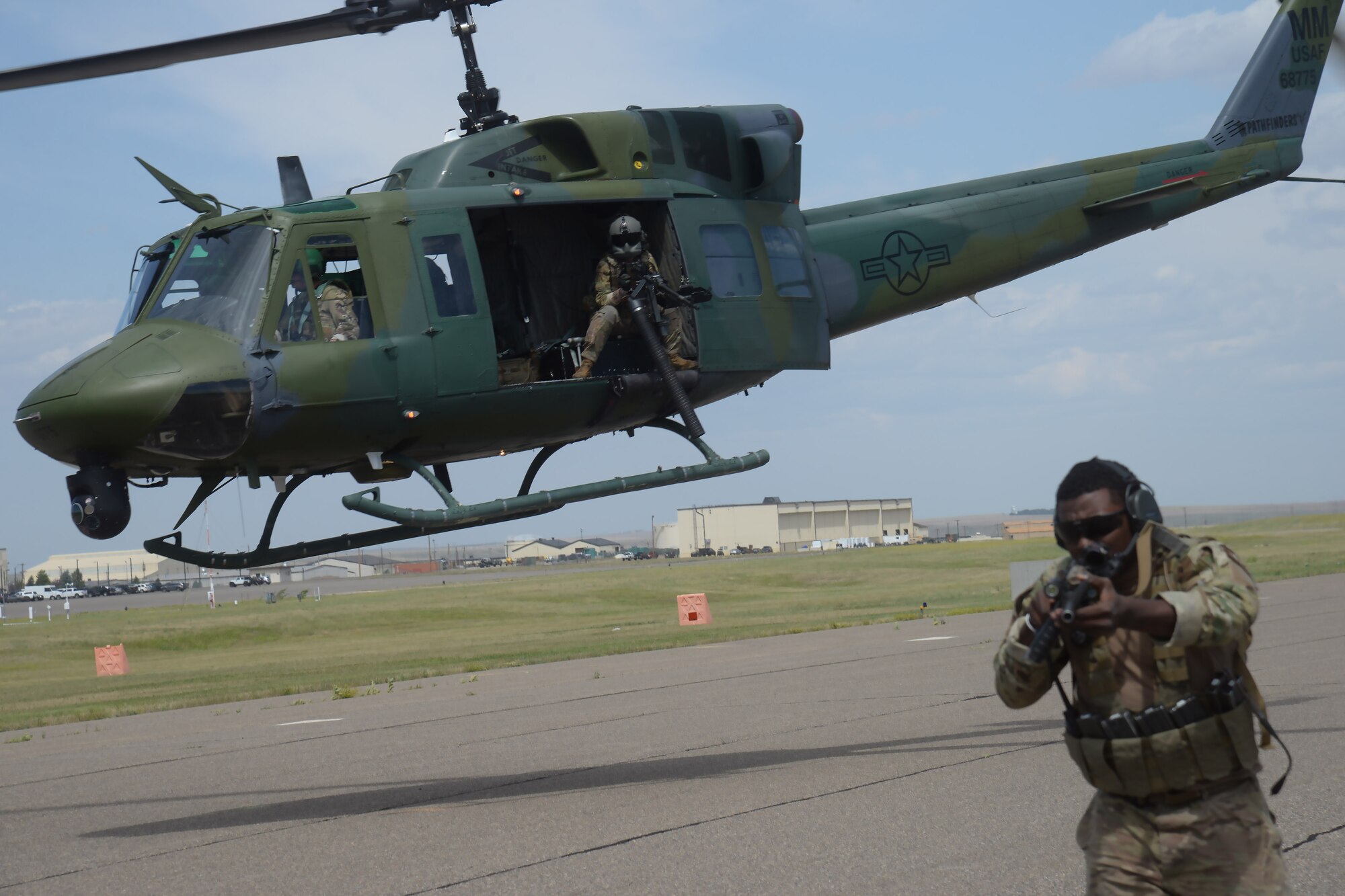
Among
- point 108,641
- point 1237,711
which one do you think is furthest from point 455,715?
point 108,641

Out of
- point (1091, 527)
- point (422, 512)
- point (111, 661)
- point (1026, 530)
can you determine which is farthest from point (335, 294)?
point (1026, 530)

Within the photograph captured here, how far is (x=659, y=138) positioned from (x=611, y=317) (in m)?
1.66

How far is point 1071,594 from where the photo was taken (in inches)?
149

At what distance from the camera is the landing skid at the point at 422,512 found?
8.36m

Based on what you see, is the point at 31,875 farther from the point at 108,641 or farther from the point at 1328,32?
the point at 108,641

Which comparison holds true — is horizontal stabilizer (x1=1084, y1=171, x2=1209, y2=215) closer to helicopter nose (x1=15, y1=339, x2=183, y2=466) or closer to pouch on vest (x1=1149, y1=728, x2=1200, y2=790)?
helicopter nose (x1=15, y1=339, x2=183, y2=466)

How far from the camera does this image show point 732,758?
11.1 m

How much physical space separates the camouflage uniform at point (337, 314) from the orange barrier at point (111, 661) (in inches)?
944

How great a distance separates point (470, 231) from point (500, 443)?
5.03ft

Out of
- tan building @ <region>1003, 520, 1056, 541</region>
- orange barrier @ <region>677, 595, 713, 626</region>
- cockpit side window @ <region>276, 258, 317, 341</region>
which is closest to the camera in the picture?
cockpit side window @ <region>276, 258, 317, 341</region>

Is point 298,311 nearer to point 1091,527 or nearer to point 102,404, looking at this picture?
point 102,404

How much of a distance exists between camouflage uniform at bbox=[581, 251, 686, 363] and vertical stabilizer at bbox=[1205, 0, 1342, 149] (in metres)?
7.93

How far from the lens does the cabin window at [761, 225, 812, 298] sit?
10.7 metres

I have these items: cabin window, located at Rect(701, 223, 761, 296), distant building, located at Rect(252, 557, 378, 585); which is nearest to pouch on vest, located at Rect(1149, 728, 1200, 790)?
cabin window, located at Rect(701, 223, 761, 296)
